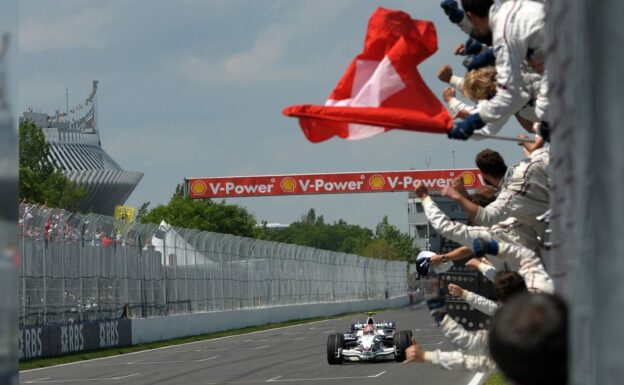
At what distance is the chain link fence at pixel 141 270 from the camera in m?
30.7

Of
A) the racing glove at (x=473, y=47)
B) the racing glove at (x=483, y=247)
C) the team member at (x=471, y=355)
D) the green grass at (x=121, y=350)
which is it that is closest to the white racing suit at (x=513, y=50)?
the team member at (x=471, y=355)

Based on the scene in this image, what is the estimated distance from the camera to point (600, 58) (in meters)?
2.55

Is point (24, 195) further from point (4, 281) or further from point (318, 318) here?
point (4, 281)

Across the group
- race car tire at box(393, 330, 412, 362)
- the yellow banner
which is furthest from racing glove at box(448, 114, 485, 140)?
the yellow banner

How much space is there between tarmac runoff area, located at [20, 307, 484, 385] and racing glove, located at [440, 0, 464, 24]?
9.75 m

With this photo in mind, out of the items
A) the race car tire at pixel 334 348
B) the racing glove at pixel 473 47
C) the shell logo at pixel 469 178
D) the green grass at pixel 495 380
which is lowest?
the green grass at pixel 495 380

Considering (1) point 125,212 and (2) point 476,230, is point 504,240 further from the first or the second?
(1) point 125,212

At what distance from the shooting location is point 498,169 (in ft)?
23.4

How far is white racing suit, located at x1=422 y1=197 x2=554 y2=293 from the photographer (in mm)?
6414

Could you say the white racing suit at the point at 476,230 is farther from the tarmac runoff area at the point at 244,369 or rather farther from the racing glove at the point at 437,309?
the tarmac runoff area at the point at 244,369

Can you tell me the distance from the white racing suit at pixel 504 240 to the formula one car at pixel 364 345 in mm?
17870

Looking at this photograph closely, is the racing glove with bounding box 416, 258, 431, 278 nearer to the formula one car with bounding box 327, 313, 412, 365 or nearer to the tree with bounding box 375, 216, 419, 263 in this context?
the formula one car with bounding box 327, 313, 412, 365

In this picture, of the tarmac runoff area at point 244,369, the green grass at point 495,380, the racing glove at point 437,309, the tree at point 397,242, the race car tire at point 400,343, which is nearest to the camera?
the racing glove at point 437,309

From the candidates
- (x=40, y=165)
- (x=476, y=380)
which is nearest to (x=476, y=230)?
(x=476, y=380)
